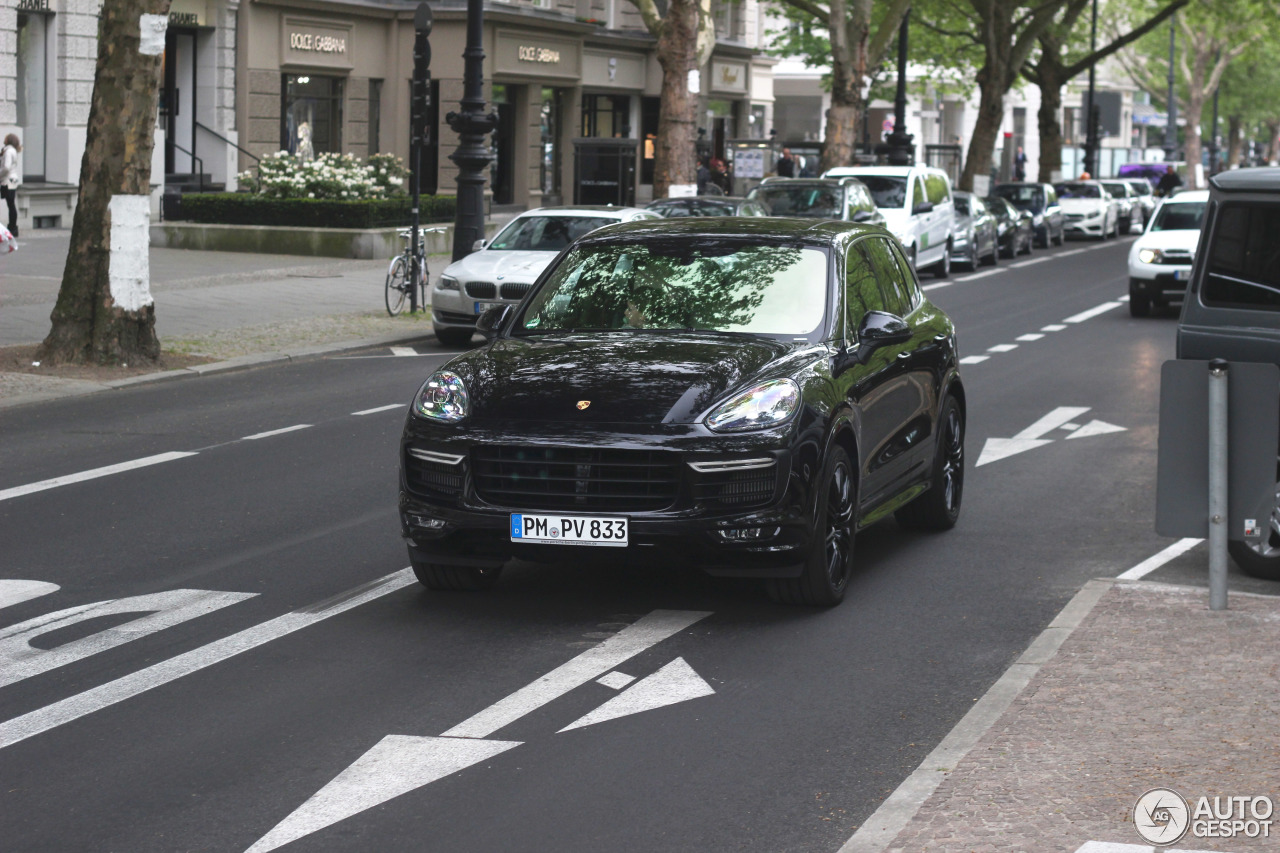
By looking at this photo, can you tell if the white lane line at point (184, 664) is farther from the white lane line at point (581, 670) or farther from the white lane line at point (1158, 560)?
the white lane line at point (1158, 560)

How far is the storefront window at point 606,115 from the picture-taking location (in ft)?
174

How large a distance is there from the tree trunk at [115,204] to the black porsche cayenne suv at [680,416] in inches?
340

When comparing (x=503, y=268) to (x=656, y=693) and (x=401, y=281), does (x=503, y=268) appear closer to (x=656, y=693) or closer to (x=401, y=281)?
(x=401, y=281)

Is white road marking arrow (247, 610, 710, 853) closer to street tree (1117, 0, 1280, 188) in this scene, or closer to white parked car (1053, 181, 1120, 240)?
white parked car (1053, 181, 1120, 240)

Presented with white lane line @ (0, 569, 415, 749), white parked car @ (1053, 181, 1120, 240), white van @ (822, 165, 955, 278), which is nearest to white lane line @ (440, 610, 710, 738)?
white lane line @ (0, 569, 415, 749)

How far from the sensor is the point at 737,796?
561 centimetres

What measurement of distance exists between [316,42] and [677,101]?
37.9 ft

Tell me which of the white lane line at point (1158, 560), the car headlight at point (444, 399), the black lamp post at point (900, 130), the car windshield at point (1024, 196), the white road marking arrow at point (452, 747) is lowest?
the white road marking arrow at point (452, 747)

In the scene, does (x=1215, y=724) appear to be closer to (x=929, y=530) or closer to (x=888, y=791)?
(x=888, y=791)

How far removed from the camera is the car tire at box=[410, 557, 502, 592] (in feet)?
27.0

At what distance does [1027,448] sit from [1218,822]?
8.09 m

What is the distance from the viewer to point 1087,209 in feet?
169

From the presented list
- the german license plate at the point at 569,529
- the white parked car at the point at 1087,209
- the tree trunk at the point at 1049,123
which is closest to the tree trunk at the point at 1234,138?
the tree trunk at the point at 1049,123

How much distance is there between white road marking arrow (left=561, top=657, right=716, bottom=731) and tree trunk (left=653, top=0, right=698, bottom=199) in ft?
89.0
